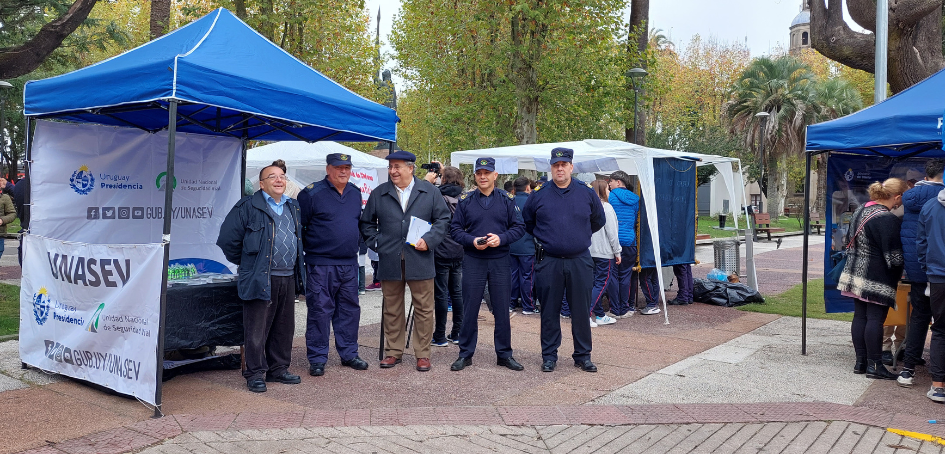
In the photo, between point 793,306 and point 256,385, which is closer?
point 256,385

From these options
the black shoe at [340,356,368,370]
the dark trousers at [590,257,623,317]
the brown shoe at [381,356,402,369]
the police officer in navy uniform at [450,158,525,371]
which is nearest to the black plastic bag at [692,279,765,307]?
the dark trousers at [590,257,623,317]

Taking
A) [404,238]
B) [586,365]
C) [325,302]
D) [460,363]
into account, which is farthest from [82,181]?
[586,365]

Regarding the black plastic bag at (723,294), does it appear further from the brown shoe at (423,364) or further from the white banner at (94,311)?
the white banner at (94,311)

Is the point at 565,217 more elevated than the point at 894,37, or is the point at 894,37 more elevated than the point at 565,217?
the point at 894,37

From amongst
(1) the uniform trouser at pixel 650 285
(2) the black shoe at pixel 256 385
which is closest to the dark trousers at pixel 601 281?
(1) the uniform trouser at pixel 650 285

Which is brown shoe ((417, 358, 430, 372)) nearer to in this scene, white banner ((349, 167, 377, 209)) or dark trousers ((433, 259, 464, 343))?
dark trousers ((433, 259, 464, 343))

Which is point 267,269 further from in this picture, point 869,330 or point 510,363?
point 869,330

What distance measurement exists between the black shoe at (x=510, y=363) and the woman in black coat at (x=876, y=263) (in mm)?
2914

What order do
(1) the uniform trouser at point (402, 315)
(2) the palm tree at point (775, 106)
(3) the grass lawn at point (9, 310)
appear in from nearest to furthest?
(1) the uniform trouser at point (402, 315), (3) the grass lawn at point (9, 310), (2) the palm tree at point (775, 106)

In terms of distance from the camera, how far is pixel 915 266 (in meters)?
6.24

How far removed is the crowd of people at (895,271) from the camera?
591 centimetres

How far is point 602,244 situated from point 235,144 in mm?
4306

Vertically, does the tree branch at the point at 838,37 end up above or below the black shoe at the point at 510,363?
above

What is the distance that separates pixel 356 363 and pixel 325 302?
0.64 meters
